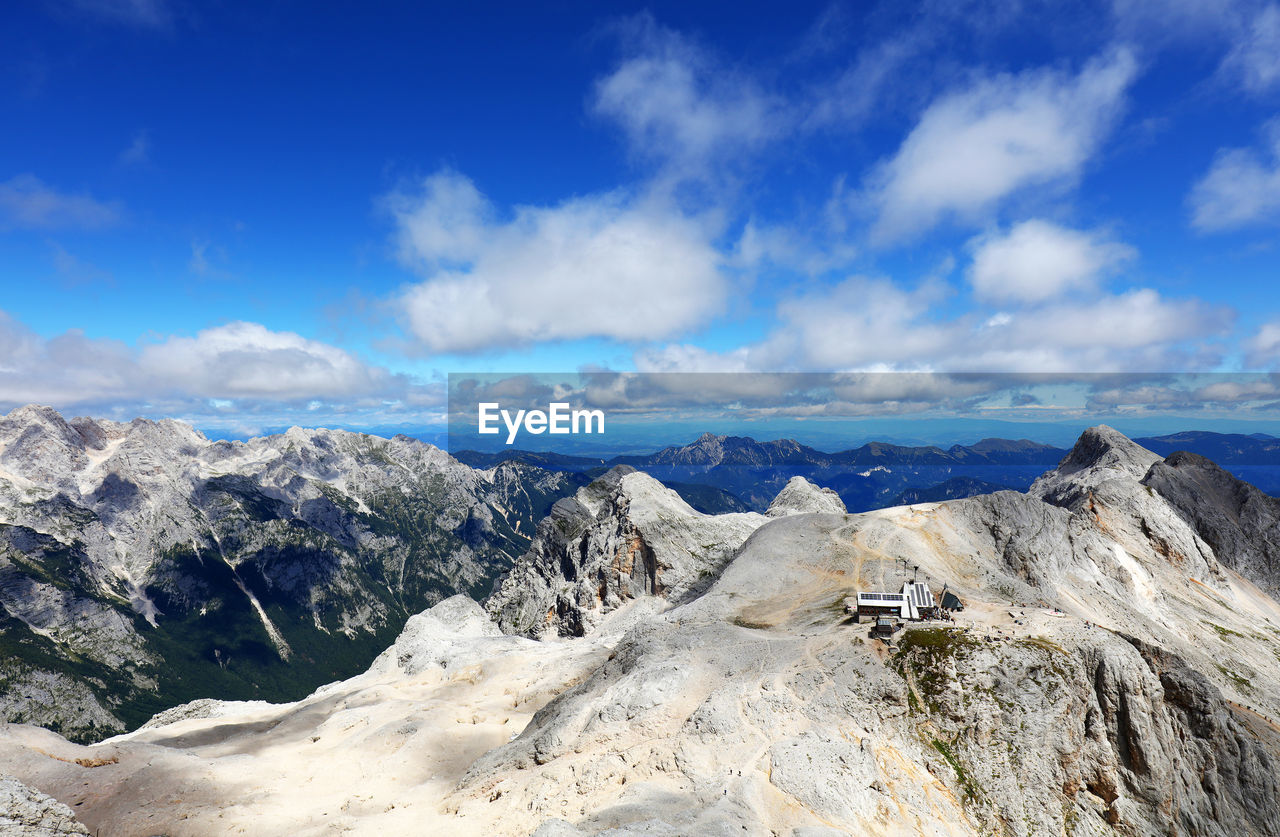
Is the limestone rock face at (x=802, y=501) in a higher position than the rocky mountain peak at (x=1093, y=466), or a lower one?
lower

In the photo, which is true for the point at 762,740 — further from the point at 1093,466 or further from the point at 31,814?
the point at 1093,466

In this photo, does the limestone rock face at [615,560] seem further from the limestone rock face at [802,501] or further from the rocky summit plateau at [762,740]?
the rocky summit plateau at [762,740]

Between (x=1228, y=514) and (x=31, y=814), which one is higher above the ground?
(x=1228, y=514)

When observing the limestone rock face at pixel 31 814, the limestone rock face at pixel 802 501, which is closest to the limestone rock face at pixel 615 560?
the limestone rock face at pixel 802 501

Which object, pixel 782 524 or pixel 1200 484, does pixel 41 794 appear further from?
pixel 1200 484

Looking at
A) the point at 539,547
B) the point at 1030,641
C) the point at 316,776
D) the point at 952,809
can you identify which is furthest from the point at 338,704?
the point at 1030,641

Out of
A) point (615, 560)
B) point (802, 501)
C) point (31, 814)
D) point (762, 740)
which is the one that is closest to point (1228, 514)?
point (802, 501)
